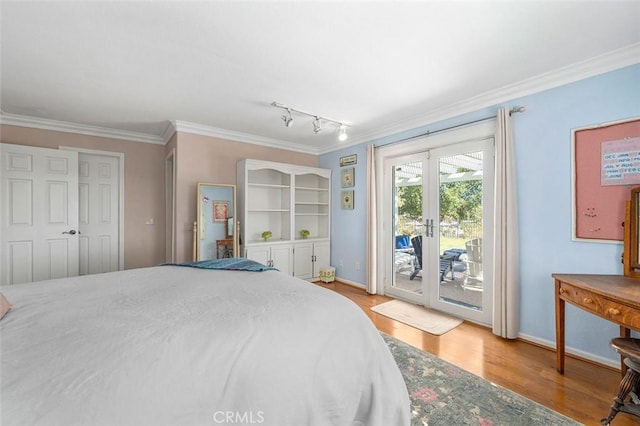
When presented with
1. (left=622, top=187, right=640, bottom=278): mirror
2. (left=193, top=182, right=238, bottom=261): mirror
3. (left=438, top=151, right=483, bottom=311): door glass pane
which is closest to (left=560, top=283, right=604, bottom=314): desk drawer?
(left=622, top=187, right=640, bottom=278): mirror

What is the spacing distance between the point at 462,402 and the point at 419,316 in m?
1.46

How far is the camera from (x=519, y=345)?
2.50 metres

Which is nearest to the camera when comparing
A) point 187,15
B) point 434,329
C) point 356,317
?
point 356,317

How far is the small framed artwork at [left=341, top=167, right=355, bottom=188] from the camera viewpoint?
4.53 meters

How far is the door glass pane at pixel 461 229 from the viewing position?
301 cm

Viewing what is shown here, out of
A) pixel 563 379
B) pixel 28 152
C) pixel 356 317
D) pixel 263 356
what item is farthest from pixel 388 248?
pixel 28 152

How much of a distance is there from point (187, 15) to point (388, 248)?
3524 millimetres

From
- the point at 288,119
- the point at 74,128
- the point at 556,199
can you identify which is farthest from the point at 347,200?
the point at 74,128

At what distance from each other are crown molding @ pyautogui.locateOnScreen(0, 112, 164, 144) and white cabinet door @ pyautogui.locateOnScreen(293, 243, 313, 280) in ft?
9.56

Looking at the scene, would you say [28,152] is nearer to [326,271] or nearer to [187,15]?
[187,15]

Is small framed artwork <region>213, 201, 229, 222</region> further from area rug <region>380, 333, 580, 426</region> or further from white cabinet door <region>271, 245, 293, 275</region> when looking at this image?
area rug <region>380, 333, 580, 426</region>

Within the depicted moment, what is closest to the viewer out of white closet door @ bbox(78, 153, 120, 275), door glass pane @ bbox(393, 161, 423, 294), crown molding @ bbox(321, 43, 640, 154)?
crown molding @ bbox(321, 43, 640, 154)

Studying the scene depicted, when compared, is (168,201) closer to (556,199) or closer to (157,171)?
(157,171)
